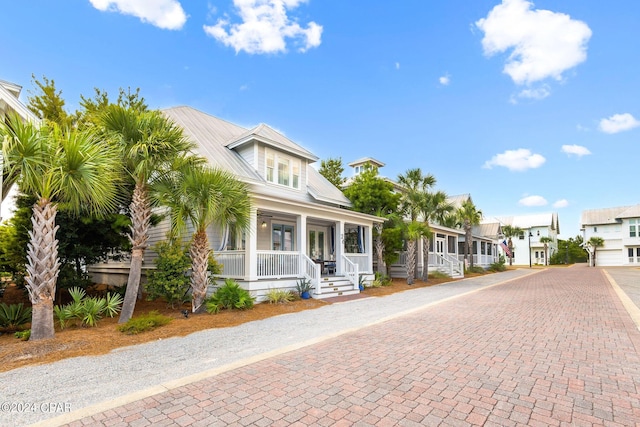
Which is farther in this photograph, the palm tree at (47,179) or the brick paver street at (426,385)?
the palm tree at (47,179)

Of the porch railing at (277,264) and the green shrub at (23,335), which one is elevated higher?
the porch railing at (277,264)

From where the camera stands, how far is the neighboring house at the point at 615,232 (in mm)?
44469

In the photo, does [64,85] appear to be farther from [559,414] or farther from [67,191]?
[559,414]

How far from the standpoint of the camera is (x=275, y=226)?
15.6 meters

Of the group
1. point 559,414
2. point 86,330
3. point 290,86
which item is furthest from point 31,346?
point 290,86

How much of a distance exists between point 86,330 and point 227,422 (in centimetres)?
618

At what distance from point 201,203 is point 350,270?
8.12 meters

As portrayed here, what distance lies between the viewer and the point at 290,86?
71.2ft

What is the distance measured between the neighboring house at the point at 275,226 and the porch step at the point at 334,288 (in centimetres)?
4

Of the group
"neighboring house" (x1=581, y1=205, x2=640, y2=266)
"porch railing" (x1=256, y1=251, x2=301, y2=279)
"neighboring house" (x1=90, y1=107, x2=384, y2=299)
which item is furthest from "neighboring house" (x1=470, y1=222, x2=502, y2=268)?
"porch railing" (x1=256, y1=251, x2=301, y2=279)

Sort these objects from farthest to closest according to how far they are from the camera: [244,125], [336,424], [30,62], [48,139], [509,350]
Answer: [244,125]
[30,62]
[48,139]
[509,350]
[336,424]

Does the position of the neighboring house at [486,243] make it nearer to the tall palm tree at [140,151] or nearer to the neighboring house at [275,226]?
the neighboring house at [275,226]

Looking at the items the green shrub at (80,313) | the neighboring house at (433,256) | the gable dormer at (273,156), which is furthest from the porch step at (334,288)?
the neighboring house at (433,256)

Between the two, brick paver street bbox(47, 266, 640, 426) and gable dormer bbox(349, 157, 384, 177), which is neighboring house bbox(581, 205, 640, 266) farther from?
brick paver street bbox(47, 266, 640, 426)
